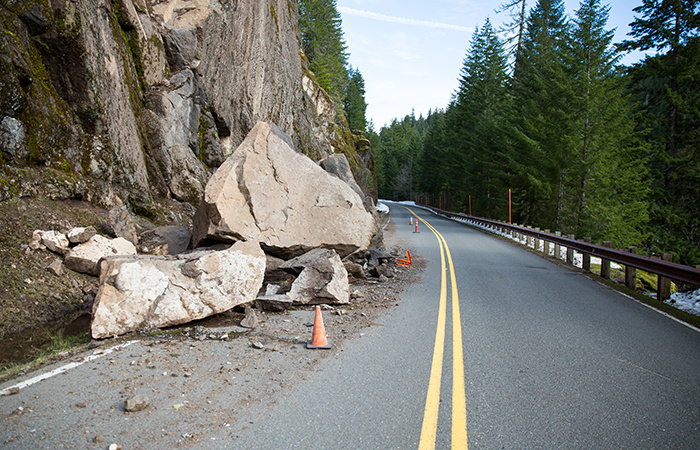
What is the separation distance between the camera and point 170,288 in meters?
5.86

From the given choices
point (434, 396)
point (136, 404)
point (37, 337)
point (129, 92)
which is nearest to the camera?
point (136, 404)

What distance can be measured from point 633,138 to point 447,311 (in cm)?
2295

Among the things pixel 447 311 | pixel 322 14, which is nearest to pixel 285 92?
pixel 447 311

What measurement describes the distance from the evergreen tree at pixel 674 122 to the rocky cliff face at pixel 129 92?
22.7 m

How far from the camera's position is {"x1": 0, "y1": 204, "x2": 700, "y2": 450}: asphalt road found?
122 inches

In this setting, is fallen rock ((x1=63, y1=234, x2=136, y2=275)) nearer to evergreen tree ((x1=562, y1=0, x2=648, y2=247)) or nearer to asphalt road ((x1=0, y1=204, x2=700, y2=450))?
asphalt road ((x1=0, y1=204, x2=700, y2=450))

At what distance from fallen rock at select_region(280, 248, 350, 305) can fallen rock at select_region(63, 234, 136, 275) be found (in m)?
3.68

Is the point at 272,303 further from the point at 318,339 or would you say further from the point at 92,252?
the point at 92,252

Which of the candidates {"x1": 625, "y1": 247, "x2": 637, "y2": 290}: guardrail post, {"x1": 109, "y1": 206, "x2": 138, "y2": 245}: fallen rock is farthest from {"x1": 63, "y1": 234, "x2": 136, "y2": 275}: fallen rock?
{"x1": 625, "y1": 247, "x2": 637, "y2": 290}: guardrail post

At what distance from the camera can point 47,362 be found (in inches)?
176

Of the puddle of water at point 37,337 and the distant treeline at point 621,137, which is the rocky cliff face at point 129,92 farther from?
the distant treeline at point 621,137

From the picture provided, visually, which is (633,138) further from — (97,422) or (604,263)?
(97,422)

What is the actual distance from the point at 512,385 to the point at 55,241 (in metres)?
8.28

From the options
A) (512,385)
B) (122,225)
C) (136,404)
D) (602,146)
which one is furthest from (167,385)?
(602,146)
